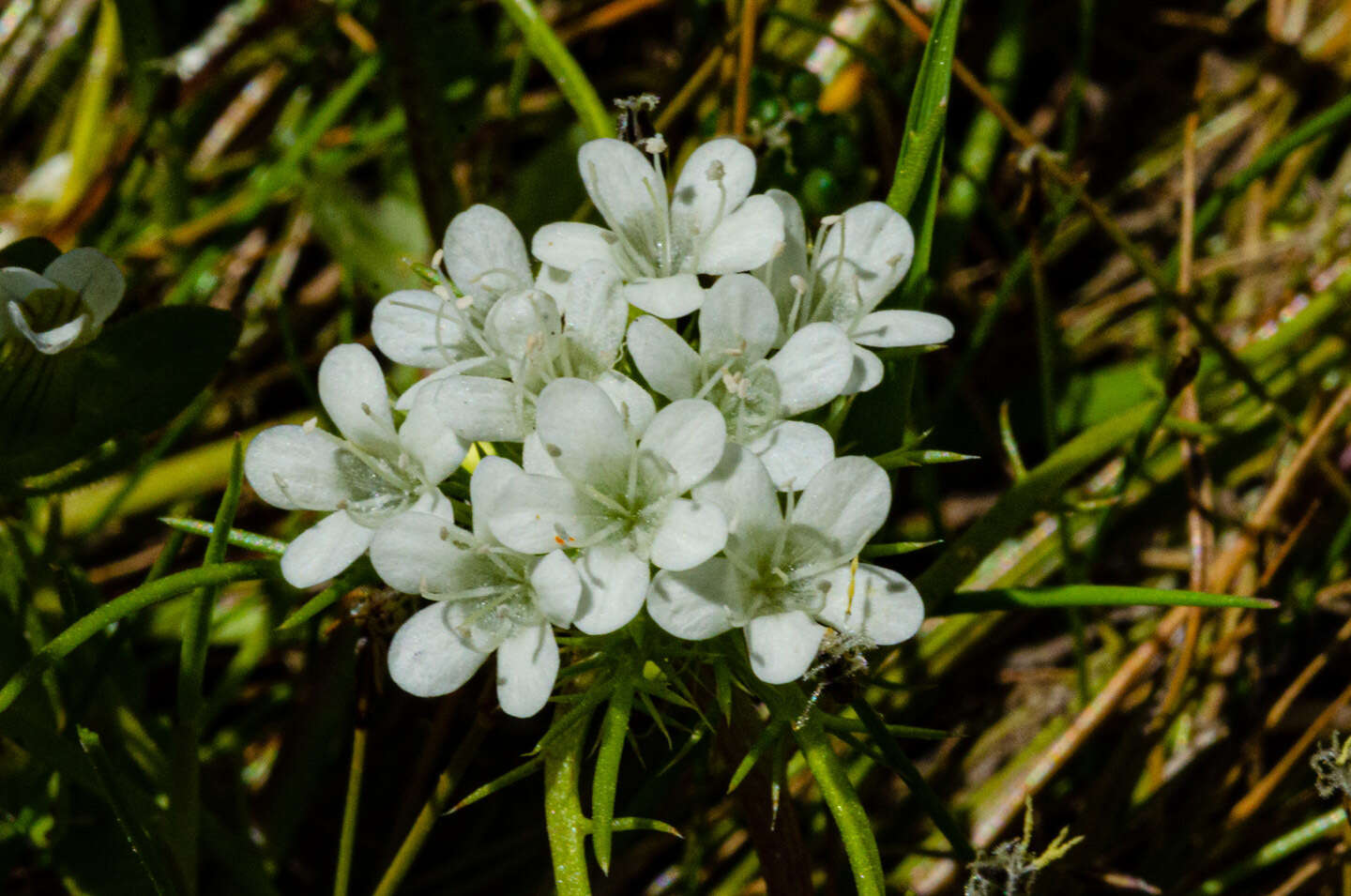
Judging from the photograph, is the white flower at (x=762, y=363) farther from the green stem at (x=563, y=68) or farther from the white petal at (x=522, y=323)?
the green stem at (x=563, y=68)

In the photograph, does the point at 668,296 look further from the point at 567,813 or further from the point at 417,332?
the point at 567,813

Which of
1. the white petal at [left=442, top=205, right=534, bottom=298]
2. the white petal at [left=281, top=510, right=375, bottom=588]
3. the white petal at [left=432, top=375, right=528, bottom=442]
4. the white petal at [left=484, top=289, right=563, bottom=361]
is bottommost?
the white petal at [left=281, top=510, right=375, bottom=588]

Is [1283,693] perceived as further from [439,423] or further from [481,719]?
[439,423]

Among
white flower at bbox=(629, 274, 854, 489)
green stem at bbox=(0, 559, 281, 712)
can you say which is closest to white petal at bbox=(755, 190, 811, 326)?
white flower at bbox=(629, 274, 854, 489)

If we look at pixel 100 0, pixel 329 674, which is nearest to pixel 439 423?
pixel 329 674

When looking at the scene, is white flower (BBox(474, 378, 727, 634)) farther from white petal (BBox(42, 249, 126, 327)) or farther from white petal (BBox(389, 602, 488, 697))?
white petal (BBox(42, 249, 126, 327))

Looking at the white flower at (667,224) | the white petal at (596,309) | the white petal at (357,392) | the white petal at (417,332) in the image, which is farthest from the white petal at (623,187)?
the white petal at (357,392)

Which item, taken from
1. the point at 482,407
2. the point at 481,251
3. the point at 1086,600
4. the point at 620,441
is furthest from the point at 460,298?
the point at 1086,600
